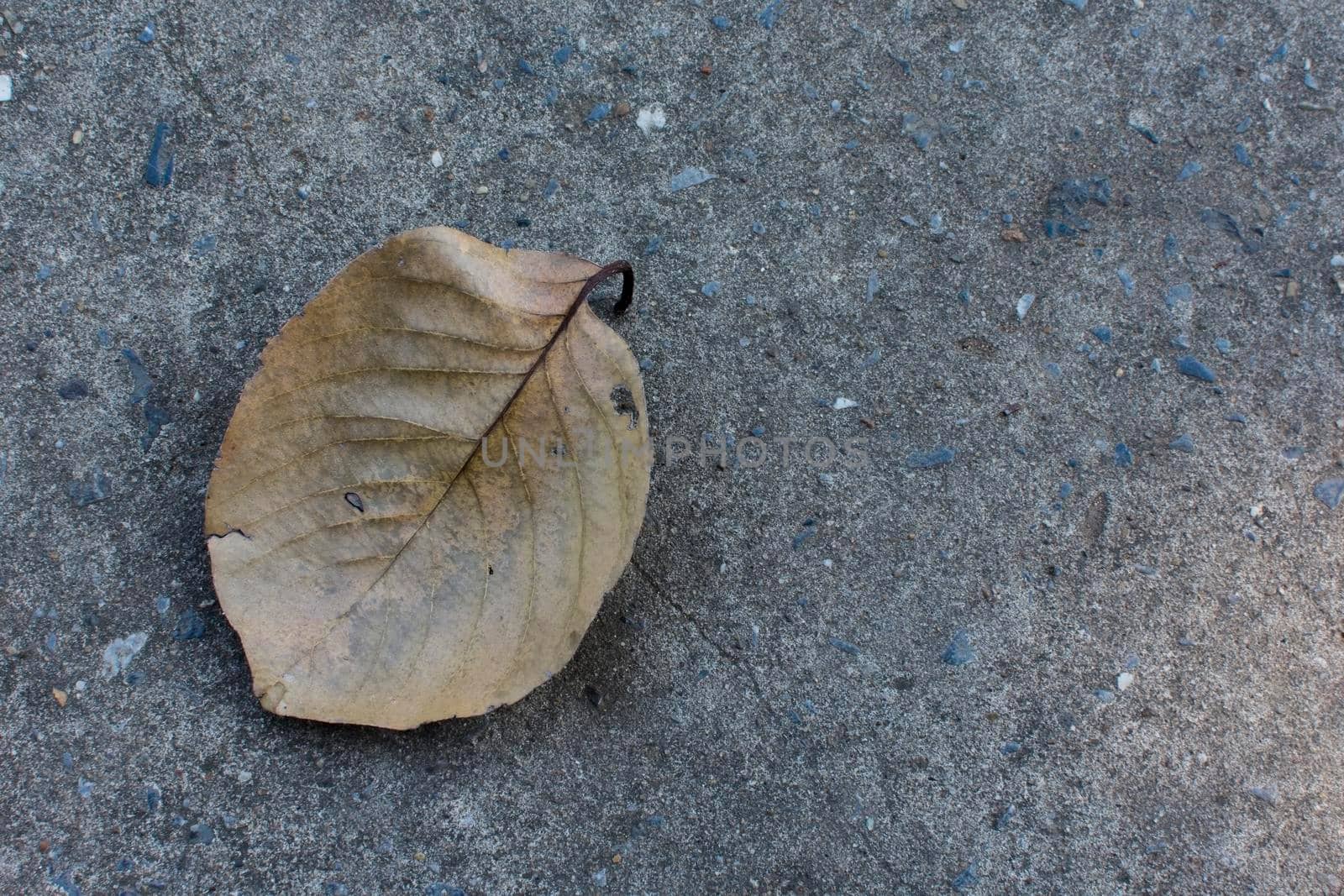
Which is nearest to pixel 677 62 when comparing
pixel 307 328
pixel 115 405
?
pixel 307 328

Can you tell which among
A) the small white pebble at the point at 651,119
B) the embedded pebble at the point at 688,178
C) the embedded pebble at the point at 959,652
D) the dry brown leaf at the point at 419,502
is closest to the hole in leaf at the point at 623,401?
the dry brown leaf at the point at 419,502

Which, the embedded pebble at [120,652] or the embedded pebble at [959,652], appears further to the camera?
the embedded pebble at [959,652]

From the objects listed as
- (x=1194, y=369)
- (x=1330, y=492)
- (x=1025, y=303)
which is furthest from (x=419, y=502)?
(x=1330, y=492)

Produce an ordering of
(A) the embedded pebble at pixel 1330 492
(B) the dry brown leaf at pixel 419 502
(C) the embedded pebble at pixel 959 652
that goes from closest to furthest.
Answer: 1. (B) the dry brown leaf at pixel 419 502
2. (C) the embedded pebble at pixel 959 652
3. (A) the embedded pebble at pixel 1330 492

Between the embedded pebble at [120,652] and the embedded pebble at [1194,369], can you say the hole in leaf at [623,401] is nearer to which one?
the embedded pebble at [120,652]

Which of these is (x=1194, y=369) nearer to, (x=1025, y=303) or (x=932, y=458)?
(x=1025, y=303)

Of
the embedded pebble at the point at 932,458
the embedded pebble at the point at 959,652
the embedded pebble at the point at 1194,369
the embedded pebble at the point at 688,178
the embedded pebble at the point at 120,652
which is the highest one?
the embedded pebble at the point at 688,178

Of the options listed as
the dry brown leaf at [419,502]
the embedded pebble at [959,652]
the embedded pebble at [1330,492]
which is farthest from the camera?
the embedded pebble at [1330,492]
